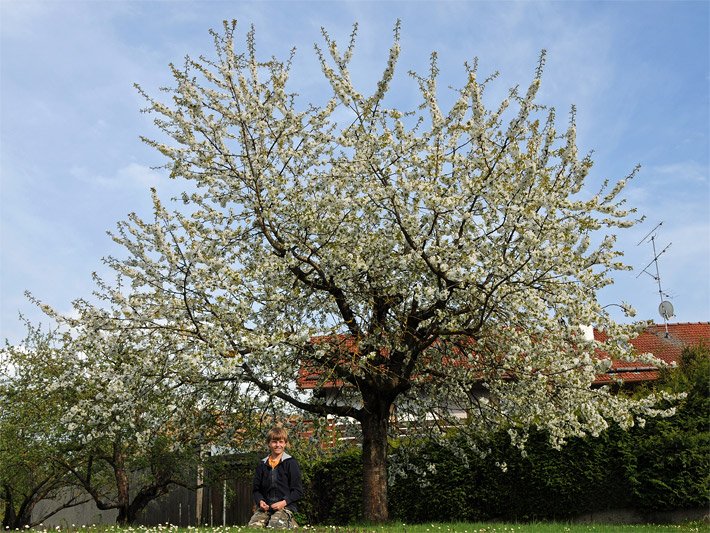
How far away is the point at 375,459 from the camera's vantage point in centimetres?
1348

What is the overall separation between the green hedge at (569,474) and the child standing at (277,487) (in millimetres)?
6221

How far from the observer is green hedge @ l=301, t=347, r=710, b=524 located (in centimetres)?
1500

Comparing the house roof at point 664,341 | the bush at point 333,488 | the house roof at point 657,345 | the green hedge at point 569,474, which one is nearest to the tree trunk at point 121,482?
the bush at point 333,488

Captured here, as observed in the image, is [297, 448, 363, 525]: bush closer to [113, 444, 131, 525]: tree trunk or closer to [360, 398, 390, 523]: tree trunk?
[360, 398, 390, 523]: tree trunk

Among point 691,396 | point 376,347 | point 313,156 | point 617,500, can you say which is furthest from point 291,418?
point 691,396

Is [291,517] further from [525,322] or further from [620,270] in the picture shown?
[620,270]

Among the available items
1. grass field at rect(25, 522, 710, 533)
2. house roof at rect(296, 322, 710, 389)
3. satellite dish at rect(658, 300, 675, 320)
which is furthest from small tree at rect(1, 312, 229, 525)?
satellite dish at rect(658, 300, 675, 320)

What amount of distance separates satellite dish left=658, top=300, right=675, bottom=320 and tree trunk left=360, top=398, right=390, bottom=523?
44.1 ft

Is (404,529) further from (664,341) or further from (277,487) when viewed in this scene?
(664,341)

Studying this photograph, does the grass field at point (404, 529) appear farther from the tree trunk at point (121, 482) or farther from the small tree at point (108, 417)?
the tree trunk at point (121, 482)

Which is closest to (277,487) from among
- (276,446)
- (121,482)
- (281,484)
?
(281,484)

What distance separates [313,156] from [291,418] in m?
6.05

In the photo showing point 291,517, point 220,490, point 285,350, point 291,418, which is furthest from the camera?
point 220,490

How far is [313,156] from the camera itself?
1252cm
